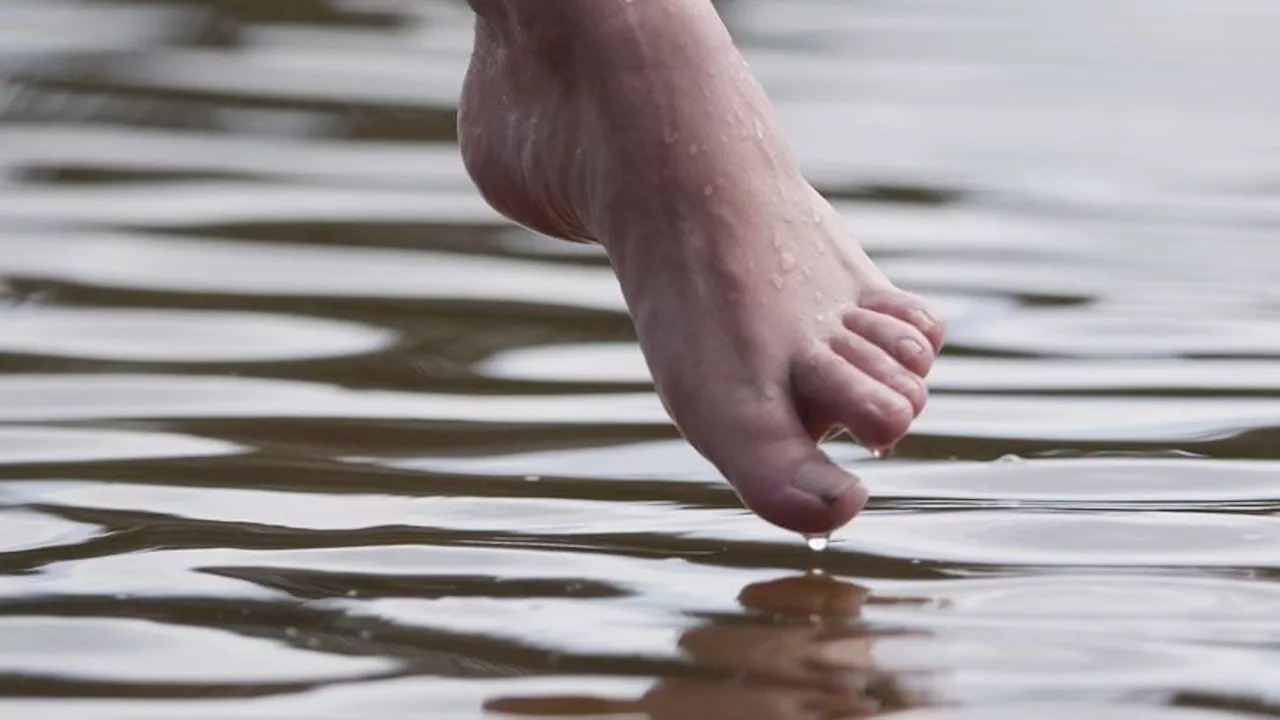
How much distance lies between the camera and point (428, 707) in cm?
110

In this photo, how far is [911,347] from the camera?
146 centimetres

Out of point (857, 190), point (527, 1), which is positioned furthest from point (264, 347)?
A: point (857, 190)

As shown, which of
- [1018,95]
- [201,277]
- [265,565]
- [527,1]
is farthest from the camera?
[1018,95]

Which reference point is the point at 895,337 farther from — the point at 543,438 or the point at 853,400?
the point at 543,438

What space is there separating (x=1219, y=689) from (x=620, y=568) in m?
0.38

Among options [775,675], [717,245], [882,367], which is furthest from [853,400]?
[775,675]

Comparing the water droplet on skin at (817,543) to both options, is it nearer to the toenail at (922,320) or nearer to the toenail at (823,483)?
the toenail at (823,483)

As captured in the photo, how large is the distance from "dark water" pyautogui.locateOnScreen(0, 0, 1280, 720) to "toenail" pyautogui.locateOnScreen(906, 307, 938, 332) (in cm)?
12

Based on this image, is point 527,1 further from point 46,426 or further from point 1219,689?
point 1219,689

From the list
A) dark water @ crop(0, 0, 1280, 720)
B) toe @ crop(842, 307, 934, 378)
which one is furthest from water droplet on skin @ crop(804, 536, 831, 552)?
toe @ crop(842, 307, 934, 378)

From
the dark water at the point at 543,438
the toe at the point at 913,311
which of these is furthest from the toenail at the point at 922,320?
the dark water at the point at 543,438

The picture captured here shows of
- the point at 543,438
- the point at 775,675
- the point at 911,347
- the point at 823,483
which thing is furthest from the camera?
the point at 543,438

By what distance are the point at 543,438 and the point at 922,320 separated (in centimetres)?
35

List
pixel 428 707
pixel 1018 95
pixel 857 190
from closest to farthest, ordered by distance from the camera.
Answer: pixel 428 707 < pixel 857 190 < pixel 1018 95
